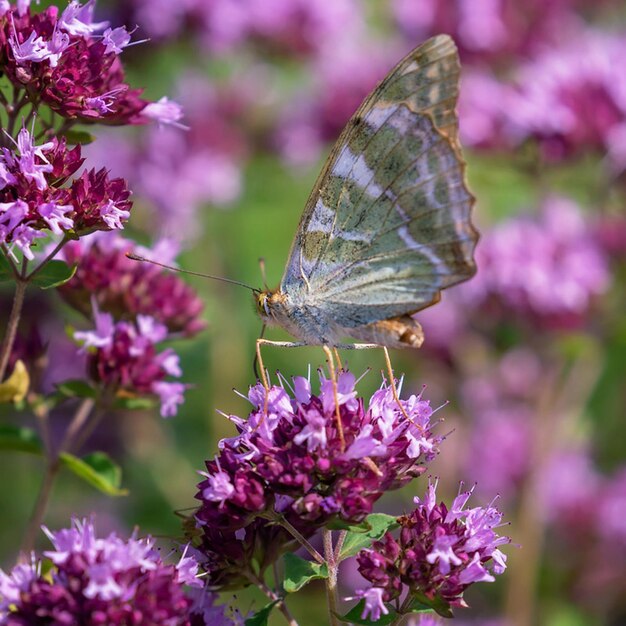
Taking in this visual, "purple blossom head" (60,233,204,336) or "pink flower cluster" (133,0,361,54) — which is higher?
"pink flower cluster" (133,0,361,54)

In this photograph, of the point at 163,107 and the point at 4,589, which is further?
the point at 163,107

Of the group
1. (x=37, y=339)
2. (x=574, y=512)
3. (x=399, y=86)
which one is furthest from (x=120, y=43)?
(x=574, y=512)

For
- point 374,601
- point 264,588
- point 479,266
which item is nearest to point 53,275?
point 264,588

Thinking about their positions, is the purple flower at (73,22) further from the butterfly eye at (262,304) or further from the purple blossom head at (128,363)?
the butterfly eye at (262,304)

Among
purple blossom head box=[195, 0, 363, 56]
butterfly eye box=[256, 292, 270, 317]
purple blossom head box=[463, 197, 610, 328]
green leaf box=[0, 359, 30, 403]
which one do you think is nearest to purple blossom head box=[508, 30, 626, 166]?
purple blossom head box=[463, 197, 610, 328]

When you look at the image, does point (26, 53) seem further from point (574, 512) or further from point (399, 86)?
point (574, 512)

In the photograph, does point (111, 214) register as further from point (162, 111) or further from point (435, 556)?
point (435, 556)

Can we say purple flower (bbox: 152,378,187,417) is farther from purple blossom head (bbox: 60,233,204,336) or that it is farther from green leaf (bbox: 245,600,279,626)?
green leaf (bbox: 245,600,279,626)

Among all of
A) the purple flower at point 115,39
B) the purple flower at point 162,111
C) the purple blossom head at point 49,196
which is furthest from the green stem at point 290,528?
the purple flower at point 115,39
